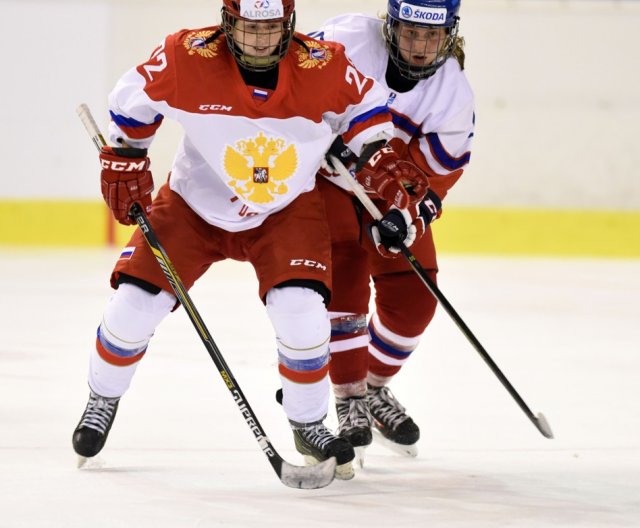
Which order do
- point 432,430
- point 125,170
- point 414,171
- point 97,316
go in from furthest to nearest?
point 97,316
point 432,430
point 414,171
point 125,170

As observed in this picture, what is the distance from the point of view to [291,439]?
2.98 meters

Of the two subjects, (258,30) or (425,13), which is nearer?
(258,30)

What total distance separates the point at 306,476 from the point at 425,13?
1075 millimetres

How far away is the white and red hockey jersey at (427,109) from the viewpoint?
291cm

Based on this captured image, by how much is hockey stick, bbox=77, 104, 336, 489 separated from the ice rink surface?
5cm

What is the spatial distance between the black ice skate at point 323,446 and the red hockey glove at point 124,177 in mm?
579

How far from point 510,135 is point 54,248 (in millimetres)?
3074

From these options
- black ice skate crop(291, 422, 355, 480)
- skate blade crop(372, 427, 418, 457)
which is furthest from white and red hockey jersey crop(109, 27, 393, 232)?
skate blade crop(372, 427, 418, 457)

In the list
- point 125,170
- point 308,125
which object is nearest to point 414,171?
point 308,125

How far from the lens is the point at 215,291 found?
6.06 metres

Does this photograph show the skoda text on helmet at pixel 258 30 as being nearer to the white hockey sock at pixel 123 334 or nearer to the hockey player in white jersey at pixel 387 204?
the hockey player in white jersey at pixel 387 204

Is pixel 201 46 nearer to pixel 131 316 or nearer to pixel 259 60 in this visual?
pixel 259 60

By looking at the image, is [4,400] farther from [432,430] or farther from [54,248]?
[54,248]

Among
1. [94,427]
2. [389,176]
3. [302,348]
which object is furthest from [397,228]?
[94,427]
